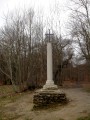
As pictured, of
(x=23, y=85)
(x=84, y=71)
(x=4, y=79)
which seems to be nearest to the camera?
(x=23, y=85)

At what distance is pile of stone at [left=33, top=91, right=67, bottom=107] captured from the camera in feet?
35.1

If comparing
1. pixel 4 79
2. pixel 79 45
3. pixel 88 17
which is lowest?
pixel 4 79

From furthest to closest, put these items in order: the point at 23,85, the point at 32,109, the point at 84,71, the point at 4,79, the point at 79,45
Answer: the point at 4,79 < the point at 84,71 < the point at 79,45 < the point at 23,85 < the point at 32,109

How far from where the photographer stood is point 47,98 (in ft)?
35.2

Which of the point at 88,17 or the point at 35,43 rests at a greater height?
the point at 88,17

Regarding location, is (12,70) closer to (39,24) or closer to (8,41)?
(8,41)

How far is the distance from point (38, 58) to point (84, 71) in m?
8.96

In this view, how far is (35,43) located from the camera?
22375 millimetres

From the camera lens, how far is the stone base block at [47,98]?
10703 mm

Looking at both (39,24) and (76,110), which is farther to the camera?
(39,24)

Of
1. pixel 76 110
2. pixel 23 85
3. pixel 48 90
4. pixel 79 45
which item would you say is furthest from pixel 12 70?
pixel 76 110

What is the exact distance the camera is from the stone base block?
10703mm

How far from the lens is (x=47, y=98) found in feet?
35.2

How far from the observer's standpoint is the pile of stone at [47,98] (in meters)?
10.7
